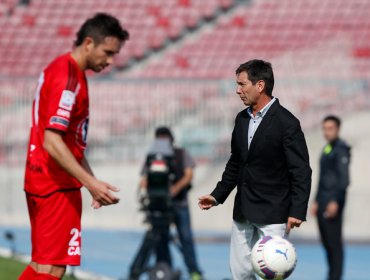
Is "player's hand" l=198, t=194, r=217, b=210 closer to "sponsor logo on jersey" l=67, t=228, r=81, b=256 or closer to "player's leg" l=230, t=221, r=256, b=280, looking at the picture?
"player's leg" l=230, t=221, r=256, b=280

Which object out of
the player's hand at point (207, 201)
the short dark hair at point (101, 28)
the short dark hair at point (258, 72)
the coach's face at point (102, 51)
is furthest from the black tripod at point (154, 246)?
the short dark hair at point (101, 28)

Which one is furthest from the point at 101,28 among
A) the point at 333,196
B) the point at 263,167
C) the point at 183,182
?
the point at 183,182

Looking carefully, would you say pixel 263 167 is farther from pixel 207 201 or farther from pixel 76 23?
pixel 76 23

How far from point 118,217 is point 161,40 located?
6.73 metres

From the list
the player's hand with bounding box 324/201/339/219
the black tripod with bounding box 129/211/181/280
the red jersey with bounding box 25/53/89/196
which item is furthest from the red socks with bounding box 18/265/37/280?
the player's hand with bounding box 324/201/339/219

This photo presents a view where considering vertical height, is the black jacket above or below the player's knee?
above

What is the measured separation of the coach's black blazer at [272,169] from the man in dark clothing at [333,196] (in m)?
5.14

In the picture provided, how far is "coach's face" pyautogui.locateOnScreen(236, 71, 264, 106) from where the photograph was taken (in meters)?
7.57

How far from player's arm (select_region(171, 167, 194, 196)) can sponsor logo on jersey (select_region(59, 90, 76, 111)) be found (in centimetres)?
698

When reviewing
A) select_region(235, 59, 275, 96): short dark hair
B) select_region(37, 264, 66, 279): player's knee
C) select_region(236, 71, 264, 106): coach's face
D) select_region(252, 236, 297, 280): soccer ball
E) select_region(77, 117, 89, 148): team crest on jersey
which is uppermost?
select_region(235, 59, 275, 96): short dark hair

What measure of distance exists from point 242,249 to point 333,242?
17.1ft

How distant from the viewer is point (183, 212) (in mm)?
13750

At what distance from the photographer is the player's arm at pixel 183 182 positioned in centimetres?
1347

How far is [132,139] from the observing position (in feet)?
Answer: 71.3
